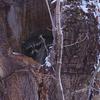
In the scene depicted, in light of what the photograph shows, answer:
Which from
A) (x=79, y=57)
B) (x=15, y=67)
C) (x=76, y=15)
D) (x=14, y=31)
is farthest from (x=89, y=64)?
(x=14, y=31)

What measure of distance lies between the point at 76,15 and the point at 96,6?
0.66ft

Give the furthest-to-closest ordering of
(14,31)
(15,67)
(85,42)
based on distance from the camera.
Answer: (14,31) → (15,67) → (85,42)

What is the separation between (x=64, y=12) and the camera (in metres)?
2.85

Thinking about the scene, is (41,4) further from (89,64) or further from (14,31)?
(89,64)

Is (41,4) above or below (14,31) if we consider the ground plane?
above

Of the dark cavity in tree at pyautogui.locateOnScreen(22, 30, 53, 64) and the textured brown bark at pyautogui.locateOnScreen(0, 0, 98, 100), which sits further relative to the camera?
the dark cavity in tree at pyautogui.locateOnScreen(22, 30, 53, 64)

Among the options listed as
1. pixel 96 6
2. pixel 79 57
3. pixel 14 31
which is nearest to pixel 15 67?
pixel 79 57

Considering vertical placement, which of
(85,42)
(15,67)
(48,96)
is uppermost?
(85,42)

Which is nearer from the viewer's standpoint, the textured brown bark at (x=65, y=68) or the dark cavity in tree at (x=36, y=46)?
the textured brown bark at (x=65, y=68)

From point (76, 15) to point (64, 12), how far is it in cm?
9

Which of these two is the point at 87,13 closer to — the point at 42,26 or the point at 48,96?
the point at 48,96

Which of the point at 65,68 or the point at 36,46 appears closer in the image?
the point at 65,68

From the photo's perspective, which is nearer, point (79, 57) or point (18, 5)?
point (79, 57)

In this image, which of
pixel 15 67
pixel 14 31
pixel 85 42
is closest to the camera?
pixel 85 42
